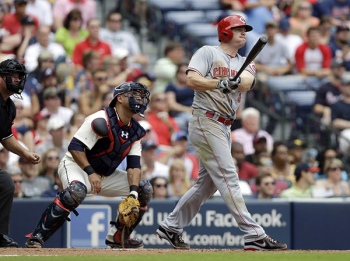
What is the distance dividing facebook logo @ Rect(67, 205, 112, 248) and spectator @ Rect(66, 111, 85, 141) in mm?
1541

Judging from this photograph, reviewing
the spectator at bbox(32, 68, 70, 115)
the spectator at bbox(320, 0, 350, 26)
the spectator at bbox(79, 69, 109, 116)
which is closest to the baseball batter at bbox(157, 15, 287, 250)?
the spectator at bbox(79, 69, 109, 116)

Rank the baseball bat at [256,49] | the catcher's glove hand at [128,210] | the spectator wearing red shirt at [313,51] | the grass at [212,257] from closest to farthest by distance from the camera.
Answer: the grass at [212,257] → the baseball bat at [256,49] → the catcher's glove hand at [128,210] → the spectator wearing red shirt at [313,51]

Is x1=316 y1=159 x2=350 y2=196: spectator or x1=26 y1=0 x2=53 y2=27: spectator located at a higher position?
x1=26 y1=0 x2=53 y2=27: spectator

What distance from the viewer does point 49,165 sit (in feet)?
26.7

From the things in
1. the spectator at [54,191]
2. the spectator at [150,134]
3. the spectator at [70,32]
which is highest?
the spectator at [70,32]

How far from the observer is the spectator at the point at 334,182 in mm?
8789

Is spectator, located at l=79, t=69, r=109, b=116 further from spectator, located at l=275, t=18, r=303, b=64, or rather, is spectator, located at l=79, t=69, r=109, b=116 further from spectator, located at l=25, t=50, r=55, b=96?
spectator, located at l=275, t=18, r=303, b=64

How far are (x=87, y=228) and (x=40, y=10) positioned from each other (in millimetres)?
5141

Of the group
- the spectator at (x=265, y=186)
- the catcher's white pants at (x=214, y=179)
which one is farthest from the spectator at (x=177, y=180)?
the catcher's white pants at (x=214, y=179)

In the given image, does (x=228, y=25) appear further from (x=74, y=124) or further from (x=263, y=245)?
(x=74, y=124)

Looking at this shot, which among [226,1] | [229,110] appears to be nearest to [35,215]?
[229,110]

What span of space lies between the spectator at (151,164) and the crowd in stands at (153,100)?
17 mm

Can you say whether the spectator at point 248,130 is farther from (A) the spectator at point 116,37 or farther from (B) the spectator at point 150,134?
(A) the spectator at point 116,37

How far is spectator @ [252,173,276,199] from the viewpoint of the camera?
26.9ft
